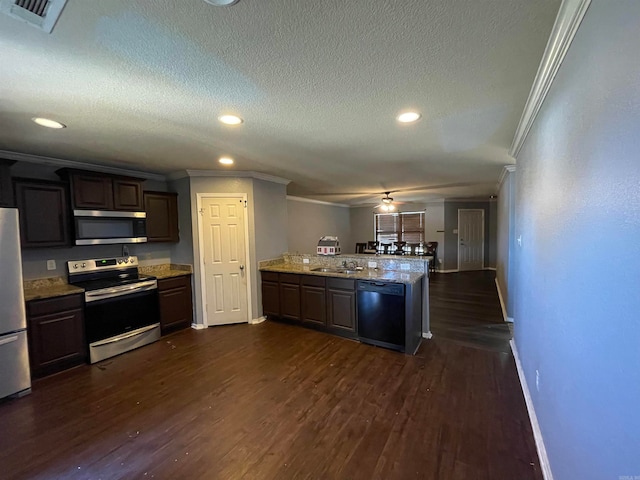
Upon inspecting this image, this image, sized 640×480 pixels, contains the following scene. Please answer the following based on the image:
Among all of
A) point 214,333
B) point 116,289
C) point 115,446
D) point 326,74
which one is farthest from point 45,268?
point 326,74

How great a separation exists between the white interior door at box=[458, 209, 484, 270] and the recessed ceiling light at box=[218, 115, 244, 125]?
8.10m

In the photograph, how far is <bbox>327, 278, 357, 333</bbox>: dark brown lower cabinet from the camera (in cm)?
357

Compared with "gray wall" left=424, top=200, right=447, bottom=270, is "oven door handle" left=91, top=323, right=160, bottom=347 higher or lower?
lower

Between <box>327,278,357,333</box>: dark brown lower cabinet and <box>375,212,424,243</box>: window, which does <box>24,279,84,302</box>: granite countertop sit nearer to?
<box>327,278,357,333</box>: dark brown lower cabinet

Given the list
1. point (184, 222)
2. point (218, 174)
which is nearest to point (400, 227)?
point (218, 174)

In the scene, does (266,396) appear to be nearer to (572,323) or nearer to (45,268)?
(572,323)

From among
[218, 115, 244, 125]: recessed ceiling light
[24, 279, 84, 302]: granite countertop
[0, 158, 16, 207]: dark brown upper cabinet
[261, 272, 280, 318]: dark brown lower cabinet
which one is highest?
[218, 115, 244, 125]: recessed ceiling light

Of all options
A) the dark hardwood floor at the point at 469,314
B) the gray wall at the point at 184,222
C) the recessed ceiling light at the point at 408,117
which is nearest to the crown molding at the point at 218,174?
the gray wall at the point at 184,222

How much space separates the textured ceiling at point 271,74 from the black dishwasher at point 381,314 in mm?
1641

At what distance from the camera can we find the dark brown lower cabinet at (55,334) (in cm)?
273

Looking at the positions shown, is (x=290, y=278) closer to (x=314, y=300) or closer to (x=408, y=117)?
(x=314, y=300)

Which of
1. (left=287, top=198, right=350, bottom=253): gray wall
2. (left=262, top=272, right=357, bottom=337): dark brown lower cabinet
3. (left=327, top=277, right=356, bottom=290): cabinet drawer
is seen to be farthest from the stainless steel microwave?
(left=287, top=198, right=350, bottom=253): gray wall

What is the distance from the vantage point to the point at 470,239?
28.5ft

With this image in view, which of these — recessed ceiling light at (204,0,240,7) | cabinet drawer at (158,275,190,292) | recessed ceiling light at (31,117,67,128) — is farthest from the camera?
cabinet drawer at (158,275,190,292)
